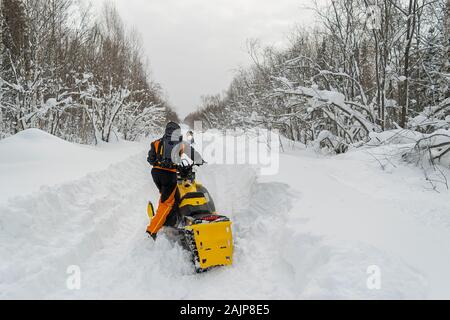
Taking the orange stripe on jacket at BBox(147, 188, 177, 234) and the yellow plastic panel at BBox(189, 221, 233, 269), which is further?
the orange stripe on jacket at BBox(147, 188, 177, 234)

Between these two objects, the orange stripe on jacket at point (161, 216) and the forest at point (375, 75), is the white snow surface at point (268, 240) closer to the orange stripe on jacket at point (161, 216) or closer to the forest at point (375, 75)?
the orange stripe on jacket at point (161, 216)

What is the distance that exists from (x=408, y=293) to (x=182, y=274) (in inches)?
95.1

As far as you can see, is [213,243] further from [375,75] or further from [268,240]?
[375,75]

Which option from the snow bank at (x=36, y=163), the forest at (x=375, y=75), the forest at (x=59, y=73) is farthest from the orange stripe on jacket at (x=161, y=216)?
the forest at (x=59, y=73)

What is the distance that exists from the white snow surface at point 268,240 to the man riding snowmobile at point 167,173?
32 cm

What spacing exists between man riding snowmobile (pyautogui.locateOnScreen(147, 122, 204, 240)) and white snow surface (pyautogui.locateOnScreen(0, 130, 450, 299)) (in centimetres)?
32

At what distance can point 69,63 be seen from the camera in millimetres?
16188

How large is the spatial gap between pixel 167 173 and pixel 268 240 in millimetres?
1820

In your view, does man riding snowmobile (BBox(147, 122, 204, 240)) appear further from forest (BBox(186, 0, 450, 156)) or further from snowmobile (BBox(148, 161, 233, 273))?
forest (BBox(186, 0, 450, 156))

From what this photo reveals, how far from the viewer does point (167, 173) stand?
4.81m

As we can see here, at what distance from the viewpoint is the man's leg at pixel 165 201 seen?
15.1 feet

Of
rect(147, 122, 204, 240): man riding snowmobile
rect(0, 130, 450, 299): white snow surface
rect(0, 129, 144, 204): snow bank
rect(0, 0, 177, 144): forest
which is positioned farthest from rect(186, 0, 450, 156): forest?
rect(0, 0, 177, 144): forest

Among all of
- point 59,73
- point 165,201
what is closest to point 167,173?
point 165,201

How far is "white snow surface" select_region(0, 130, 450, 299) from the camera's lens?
2926mm
